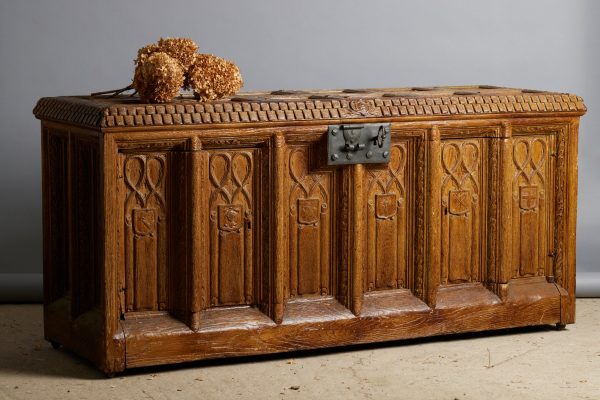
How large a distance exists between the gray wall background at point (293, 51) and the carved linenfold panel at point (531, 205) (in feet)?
3.32

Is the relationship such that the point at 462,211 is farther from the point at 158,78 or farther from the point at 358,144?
the point at 158,78

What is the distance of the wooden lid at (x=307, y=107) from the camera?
5.61 meters

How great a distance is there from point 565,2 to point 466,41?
0.53m

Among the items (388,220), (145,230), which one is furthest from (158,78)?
(388,220)

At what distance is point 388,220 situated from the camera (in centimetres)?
612

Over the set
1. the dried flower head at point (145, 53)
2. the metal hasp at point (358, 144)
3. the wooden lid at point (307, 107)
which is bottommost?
the metal hasp at point (358, 144)

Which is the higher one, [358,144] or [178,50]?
[178,50]

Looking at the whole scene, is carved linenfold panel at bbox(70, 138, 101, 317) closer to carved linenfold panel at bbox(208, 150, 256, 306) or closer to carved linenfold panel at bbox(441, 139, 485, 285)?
carved linenfold panel at bbox(208, 150, 256, 306)

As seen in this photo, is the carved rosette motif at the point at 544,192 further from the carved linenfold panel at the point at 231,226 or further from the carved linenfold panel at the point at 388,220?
the carved linenfold panel at the point at 231,226

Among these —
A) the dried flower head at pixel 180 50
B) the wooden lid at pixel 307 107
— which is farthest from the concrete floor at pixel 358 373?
the dried flower head at pixel 180 50

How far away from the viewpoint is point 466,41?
291 inches

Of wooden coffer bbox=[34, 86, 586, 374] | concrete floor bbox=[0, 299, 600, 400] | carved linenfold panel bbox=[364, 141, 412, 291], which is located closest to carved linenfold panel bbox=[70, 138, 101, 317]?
wooden coffer bbox=[34, 86, 586, 374]

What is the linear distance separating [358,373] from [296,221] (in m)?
0.65

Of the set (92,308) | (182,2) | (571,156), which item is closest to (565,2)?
(571,156)
